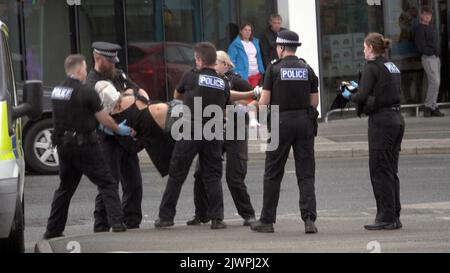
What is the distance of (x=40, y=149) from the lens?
16.9m

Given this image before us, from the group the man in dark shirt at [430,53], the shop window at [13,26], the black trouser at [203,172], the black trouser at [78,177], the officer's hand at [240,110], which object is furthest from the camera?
the man in dark shirt at [430,53]

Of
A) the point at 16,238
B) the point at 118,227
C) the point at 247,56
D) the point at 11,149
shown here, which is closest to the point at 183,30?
the point at 247,56

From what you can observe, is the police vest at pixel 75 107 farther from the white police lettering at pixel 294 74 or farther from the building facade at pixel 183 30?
the building facade at pixel 183 30

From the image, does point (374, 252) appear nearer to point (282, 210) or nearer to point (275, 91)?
point (275, 91)

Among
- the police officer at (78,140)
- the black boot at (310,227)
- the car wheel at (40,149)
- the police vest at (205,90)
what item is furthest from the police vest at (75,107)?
the car wheel at (40,149)

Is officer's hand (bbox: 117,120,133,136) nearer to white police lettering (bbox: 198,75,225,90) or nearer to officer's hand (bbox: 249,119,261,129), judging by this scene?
white police lettering (bbox: 198,75,225,90)

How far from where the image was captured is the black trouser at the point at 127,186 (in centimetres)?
1159

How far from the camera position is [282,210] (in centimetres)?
1361

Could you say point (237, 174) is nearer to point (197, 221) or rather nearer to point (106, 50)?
point (197, 221)

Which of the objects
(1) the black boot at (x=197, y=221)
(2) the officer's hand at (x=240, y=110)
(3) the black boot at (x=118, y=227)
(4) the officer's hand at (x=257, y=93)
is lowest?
(1) the black boot at (x=197, y=221)

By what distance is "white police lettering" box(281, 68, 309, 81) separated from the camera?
10820 mm

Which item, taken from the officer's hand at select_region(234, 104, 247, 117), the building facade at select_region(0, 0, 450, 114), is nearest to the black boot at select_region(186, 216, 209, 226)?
the officer's hand at select_region(234, 104, 247, 117)

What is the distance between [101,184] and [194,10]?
39.8ft

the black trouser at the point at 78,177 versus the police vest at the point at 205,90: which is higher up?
the police vest at the point at 205,90
